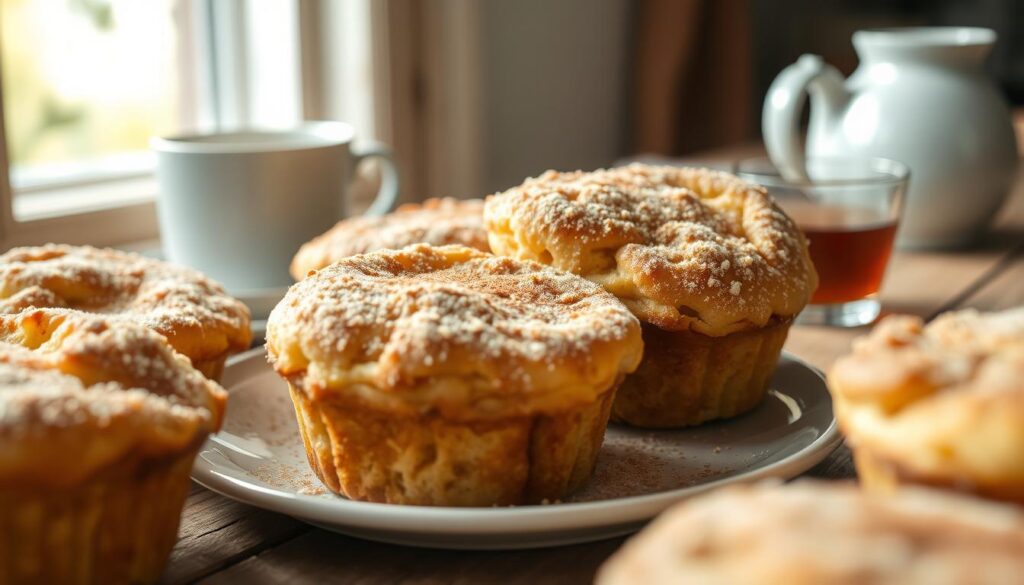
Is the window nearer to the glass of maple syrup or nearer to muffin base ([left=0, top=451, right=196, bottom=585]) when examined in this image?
the glass of maple syrup

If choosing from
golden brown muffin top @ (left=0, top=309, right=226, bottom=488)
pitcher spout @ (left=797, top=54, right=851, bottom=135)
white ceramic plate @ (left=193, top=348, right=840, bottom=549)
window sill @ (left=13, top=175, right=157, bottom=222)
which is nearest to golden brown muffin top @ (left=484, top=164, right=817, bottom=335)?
white ceramic plate @ (left=193, top=348, right=840, bottom=549)

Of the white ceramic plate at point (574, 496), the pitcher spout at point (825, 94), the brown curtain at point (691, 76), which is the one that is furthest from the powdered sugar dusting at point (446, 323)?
the brown curtain at point (691, 76)

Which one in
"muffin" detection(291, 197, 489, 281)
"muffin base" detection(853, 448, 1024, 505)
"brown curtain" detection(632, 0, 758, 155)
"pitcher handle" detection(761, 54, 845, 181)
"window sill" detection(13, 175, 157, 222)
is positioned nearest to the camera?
"muffin base" detection(853, 448, 1024, 505)

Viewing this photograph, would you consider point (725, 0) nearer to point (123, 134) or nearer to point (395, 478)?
point (123, 134)

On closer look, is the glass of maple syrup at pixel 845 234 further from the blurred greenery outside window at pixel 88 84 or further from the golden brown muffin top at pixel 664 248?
the blurred greenery outside window at pixel 88 84

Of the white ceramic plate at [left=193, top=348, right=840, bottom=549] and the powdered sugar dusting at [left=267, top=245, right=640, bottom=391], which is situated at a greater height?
the powdered sugar dusting at [left=267, top=245, right=640, bottom=391]

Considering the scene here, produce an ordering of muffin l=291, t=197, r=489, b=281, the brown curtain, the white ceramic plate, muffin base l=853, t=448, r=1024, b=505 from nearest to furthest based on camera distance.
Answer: muffin base l=853, t=448, r=1024, b=505 → the white ceramic plate → muffin l=291, t=197, r=489, b=281 → the brown curtain

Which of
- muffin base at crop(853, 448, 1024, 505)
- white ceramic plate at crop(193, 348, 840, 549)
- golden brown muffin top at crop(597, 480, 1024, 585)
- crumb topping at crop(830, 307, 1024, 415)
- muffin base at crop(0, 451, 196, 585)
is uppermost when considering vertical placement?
crumb topping at crop(830, 307, 1024, 415)

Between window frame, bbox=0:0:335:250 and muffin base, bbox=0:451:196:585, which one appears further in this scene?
window frame, bbox=0:0:335:250
